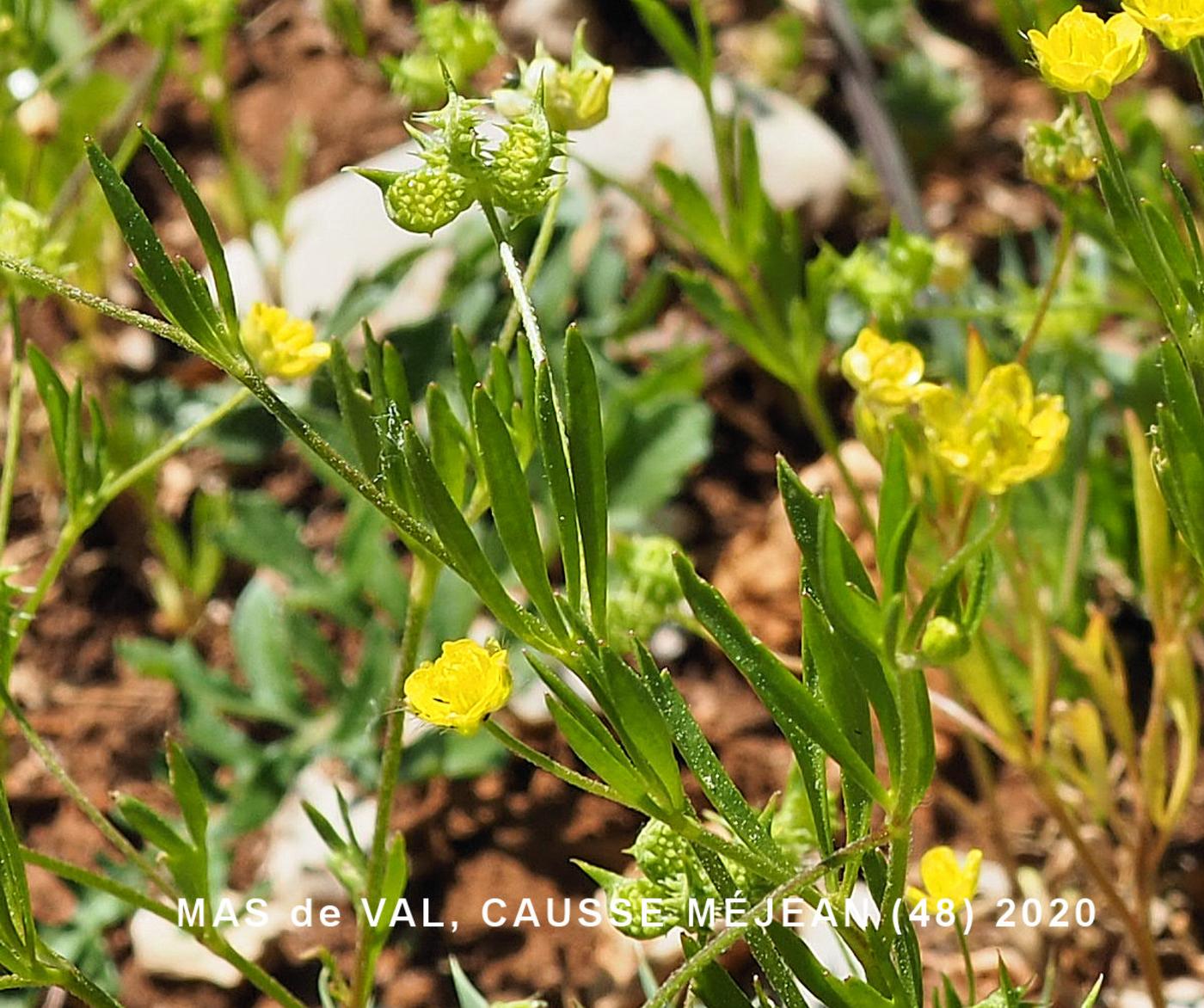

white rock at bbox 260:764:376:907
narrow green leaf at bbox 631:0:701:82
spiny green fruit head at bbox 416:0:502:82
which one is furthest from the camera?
white rock at bbox 260:764:376:907

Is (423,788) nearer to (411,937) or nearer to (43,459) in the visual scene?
(411,937)

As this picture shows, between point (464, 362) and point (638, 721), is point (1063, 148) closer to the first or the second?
point (464, 362)

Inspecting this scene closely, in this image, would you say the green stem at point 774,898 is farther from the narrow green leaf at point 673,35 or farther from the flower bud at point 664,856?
the narrow green leaf at point 673,35

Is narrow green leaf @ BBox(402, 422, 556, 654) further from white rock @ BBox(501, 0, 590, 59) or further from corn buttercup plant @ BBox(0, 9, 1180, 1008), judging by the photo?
white rock @ BBox(501, 0, 590, 59)

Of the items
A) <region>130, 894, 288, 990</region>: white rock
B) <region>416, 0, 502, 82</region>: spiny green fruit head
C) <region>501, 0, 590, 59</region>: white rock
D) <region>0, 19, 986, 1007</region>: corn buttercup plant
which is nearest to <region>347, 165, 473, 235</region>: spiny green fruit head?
<region>0, 19, 986, 1007</region>: corn buttercup plant

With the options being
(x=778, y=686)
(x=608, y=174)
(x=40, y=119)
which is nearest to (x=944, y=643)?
(x=778, y=686)

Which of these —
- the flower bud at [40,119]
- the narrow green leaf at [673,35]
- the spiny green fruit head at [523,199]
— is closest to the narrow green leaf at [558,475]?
the spiny green fruit head at [523,199]

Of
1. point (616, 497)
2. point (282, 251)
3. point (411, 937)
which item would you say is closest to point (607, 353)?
point (616, 497)
